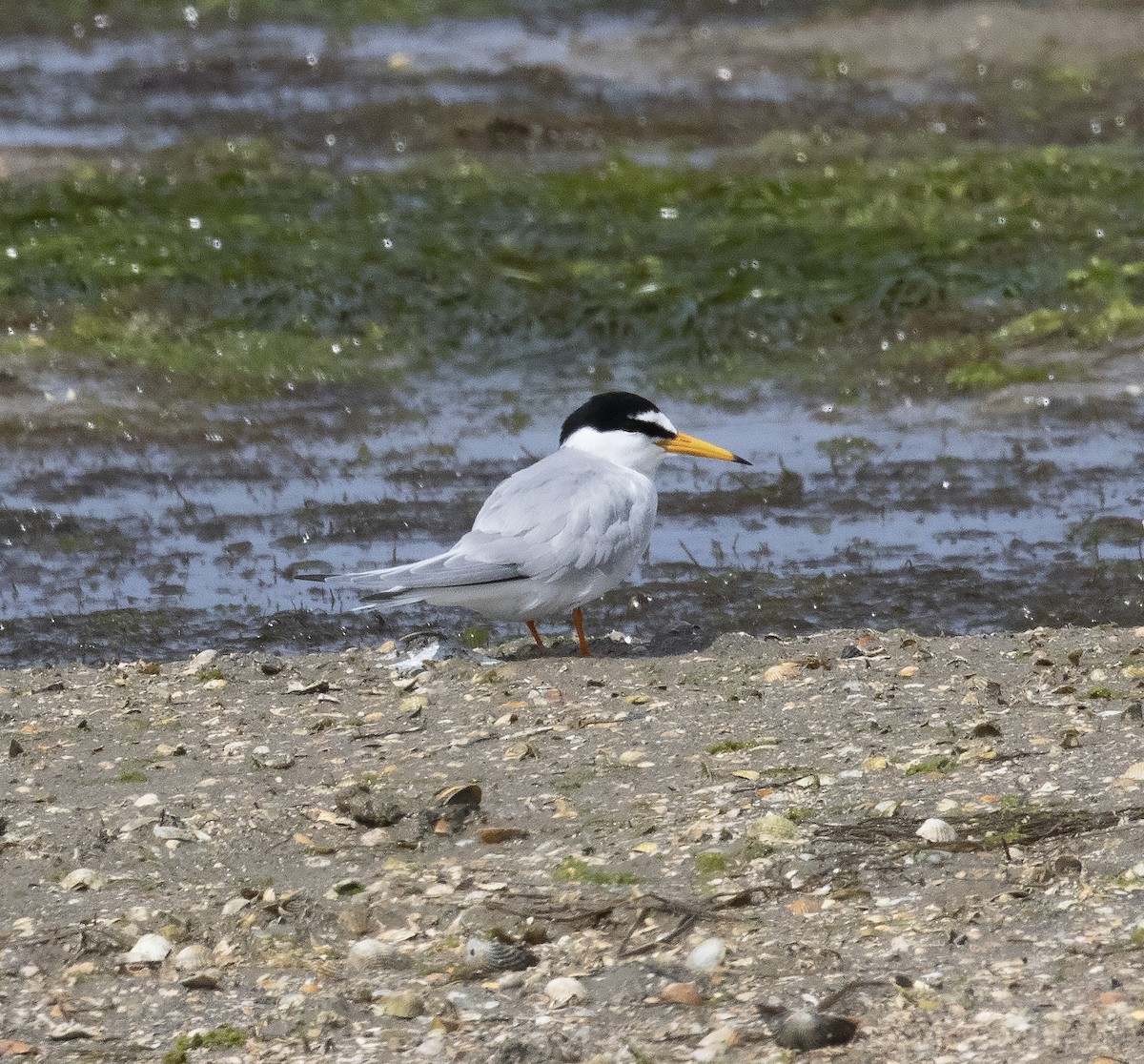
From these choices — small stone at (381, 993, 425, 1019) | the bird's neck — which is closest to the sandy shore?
small stone at (381, 993, 425, 1019)

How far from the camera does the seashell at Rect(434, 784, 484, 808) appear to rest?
16.5 ft

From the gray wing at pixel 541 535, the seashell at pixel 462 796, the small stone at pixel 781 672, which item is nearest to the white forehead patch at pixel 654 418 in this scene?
the gray wing at pixel 541 535

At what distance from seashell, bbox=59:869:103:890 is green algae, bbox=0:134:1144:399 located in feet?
21.6

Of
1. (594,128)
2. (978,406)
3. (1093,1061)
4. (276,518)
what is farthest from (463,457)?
(594,128)

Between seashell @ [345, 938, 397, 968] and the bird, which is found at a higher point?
the bird

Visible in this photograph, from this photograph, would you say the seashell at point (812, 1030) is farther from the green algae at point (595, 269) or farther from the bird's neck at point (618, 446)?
the green algae at point (595, 269)

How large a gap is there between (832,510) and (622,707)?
10.4 ft

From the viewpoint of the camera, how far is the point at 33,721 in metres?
6.03

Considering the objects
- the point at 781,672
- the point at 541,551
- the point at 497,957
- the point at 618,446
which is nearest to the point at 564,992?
the point at 497,957

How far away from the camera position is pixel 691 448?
738cm

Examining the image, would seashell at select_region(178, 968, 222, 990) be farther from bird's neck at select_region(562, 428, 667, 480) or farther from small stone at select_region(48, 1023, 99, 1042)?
bird's neck at select_region(562, 428, 667, 480)

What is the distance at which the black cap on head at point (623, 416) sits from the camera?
7.18 meters

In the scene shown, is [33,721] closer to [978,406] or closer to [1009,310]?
[978,406]

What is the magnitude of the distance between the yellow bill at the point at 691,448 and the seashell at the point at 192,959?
3.38m
